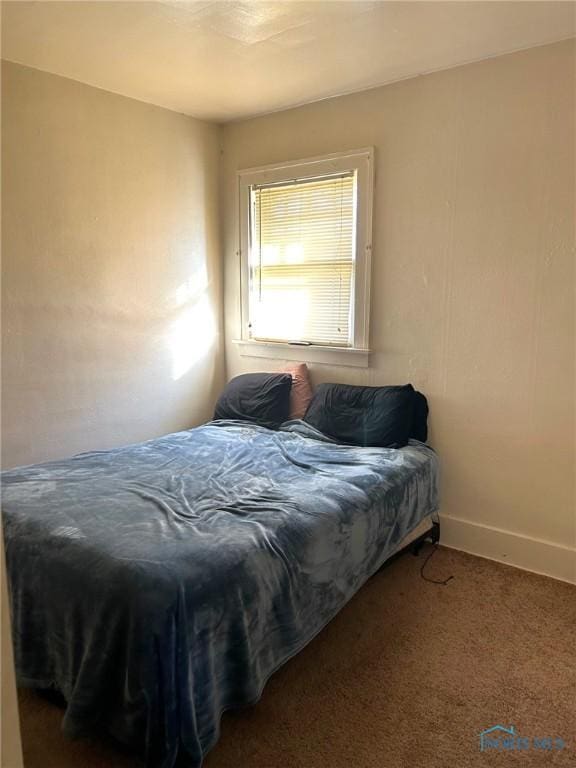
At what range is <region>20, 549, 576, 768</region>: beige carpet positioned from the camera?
164 centimetres

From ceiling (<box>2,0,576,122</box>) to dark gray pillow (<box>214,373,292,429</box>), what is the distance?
1.70m

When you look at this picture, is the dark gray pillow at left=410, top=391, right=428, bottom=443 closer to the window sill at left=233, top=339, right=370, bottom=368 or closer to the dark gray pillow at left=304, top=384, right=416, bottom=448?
the dark gray pillow at left=304, top=384, right=416, bottom=448

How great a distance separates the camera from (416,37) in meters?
2.44

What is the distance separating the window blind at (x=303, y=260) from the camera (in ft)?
10.7

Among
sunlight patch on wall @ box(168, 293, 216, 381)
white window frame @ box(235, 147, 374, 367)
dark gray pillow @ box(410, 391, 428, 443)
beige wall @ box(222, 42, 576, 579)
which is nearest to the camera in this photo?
beige wall @ box(222, 42, 576, 579)

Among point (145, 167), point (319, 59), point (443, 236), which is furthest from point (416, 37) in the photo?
point (145, 167)

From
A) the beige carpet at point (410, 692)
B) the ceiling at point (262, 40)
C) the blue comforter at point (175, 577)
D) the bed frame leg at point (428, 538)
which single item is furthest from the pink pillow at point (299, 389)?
the ceiling at point (262, 40)

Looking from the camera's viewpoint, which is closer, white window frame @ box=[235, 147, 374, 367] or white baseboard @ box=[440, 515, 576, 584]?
white baseboard @ box=[440, 515, 576, 584]

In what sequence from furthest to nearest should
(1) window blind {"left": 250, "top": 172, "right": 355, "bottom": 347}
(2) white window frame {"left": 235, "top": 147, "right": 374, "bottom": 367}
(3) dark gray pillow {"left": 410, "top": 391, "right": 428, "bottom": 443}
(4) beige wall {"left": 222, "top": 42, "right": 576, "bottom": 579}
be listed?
(1) window blind {"left": 250, "top": 172, "right": 355, "bottom": 347}
(2) white window frame {"left": 235, "top": 147, "right": 374, "bottom": 367}
(3) dark gray pillow {"left": 410, "top": 391, "right": 428, "bottom": 443}
(4) beige wall {"left": 222, "top": 42, "right": 576, "bottom": 579}

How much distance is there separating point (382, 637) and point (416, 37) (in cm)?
263

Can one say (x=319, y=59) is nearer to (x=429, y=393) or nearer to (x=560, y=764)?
(x=429, y=393)

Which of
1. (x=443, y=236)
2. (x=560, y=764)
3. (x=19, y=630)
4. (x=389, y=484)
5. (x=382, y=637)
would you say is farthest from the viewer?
(x=443, y=236)

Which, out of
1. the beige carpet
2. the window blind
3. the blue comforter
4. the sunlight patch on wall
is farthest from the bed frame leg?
the sunlight patch on wall

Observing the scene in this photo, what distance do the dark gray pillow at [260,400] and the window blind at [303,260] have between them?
354mm
